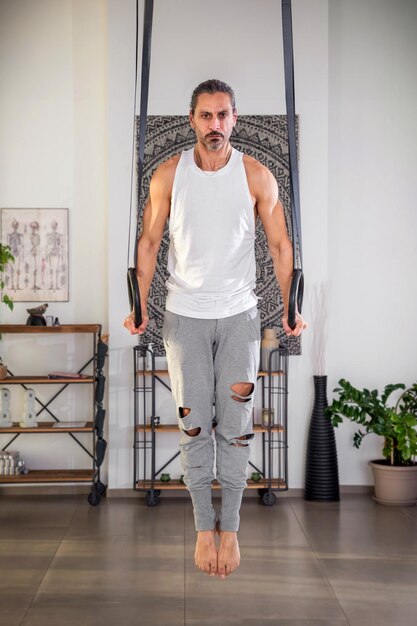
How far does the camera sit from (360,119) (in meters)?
6.10

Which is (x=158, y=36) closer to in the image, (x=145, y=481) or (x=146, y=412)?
(x=146, y=412)

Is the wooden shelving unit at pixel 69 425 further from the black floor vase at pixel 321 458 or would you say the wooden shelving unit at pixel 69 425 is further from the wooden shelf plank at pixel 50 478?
the black floor vase at pixel 321 458

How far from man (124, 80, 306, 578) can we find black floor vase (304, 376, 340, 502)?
2812 millimetres

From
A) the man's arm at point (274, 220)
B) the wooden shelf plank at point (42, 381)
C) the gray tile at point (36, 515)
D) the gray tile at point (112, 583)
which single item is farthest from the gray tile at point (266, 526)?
the man's arm at point (274, 220)

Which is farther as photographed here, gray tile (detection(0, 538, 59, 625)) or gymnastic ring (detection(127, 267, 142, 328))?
gray tile (detection(0, 538, 59, 625))

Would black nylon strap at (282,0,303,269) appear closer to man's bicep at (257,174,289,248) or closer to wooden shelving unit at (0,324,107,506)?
man's bicep at (257,174,289,248)

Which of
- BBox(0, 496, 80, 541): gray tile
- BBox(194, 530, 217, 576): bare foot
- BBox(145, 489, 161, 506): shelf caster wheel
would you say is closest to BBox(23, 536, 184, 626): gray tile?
BBox(0, 496, 80, 541): gray tile

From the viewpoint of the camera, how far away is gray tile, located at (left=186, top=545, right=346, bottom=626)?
3.71m

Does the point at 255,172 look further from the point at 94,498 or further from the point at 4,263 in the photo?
the point at 94,498

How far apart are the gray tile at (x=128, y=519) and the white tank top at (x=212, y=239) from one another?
2.34 metres

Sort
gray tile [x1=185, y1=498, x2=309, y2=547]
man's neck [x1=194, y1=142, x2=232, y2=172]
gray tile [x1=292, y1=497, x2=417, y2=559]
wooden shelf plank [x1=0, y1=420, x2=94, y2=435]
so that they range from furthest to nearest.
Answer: wooden shelf plank [x1=0, y1=420, x2=94, y2=435]
gray tile [x1=185, y1=498, x2=309, y2=547]
gray tile [x1=292, y1=497, x2=417, y2=559]
man's neck [x1=194, y1=142, x2=232, y2=172]

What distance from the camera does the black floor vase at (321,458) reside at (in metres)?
5.83

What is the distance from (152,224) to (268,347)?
274 centimetres

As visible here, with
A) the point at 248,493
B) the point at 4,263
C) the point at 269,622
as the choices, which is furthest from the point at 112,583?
the point at 4,263
